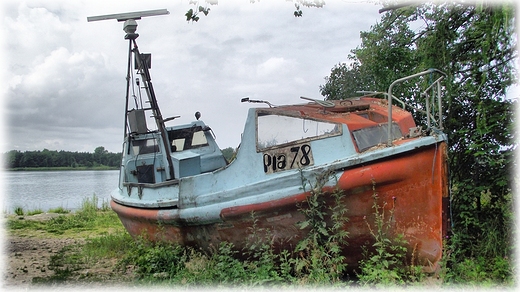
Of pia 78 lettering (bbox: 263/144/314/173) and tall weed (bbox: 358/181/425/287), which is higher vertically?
pia 78 lettering (bbox: 263/144/314/173)

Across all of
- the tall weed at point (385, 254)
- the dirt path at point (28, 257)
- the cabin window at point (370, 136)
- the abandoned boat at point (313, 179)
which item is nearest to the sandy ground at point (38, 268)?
the dirt path at point (28, 257)

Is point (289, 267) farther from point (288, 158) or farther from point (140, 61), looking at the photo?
point (140, 61)

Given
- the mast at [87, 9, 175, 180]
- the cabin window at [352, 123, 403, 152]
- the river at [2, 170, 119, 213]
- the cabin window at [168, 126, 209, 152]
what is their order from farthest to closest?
the river at [2, 170, 119, 213] < the cabin window at [168, 126, 209, 152] < the mast at [87, 9, 175, 180] < the cabin window at [352, 123, 403, 152]

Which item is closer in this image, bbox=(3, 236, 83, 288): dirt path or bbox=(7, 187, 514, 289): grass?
bbox=(7, 187, 514, 289): grass

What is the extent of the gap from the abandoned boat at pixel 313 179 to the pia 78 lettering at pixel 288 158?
1cm

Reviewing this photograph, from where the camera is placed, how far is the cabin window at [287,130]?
608 cm

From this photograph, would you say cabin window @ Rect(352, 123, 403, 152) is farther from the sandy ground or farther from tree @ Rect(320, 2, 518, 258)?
the sandy ground

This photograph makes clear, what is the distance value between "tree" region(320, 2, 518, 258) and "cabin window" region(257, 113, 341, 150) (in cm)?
230

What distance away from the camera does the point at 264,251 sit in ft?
20.8

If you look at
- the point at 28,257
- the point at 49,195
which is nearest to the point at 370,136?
the point at 28,257

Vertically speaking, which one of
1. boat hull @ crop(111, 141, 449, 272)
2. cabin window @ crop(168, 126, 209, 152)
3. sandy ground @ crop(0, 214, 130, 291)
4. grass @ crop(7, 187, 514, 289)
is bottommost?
sandy ground @ crop(0, 214, 130, 291)

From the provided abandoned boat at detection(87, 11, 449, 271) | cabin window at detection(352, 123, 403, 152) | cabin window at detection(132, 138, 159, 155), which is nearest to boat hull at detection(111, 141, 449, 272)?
abandoned boat at detection(87, 11, 449, 271)

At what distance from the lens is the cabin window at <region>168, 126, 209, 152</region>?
9516 mm

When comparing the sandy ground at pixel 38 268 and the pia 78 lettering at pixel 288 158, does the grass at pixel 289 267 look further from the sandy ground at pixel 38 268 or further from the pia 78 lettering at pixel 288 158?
the pia 78 lettering at pixel 288 158
